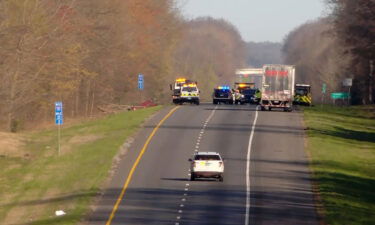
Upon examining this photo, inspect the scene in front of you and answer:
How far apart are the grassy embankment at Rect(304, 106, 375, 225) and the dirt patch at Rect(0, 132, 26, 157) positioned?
19.7 m

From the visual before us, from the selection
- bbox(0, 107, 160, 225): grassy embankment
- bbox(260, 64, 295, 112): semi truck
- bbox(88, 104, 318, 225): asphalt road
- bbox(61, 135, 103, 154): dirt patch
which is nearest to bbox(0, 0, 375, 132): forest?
bbox(0, 107, 160, 225): grassy embankment

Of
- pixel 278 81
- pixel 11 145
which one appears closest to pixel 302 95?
pixel 278 81

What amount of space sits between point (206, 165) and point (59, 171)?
1036cm

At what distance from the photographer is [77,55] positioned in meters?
95.4

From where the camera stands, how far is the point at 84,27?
100812 millimetres

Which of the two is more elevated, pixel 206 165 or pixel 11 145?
pixel 206 165

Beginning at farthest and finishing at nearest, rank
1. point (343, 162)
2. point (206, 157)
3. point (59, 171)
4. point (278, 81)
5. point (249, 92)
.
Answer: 1. point (249, 92)
2. point (278, 81)
3. point (343, 162)
4. point (59, 171)
5. point (206, 157)

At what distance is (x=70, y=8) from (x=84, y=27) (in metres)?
3.07

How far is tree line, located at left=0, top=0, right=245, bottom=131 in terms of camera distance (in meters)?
82.1

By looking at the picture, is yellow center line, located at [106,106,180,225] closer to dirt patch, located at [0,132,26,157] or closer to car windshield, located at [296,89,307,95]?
dirt patch, located at [0,132,26,157]

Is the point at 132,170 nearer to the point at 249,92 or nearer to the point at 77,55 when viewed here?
the point at 77,55

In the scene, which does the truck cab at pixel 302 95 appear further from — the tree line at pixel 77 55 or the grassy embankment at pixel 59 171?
the grassy embankment at pixel 59 171

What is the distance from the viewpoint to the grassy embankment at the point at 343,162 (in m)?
43.9

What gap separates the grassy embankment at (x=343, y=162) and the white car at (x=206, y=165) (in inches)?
210
